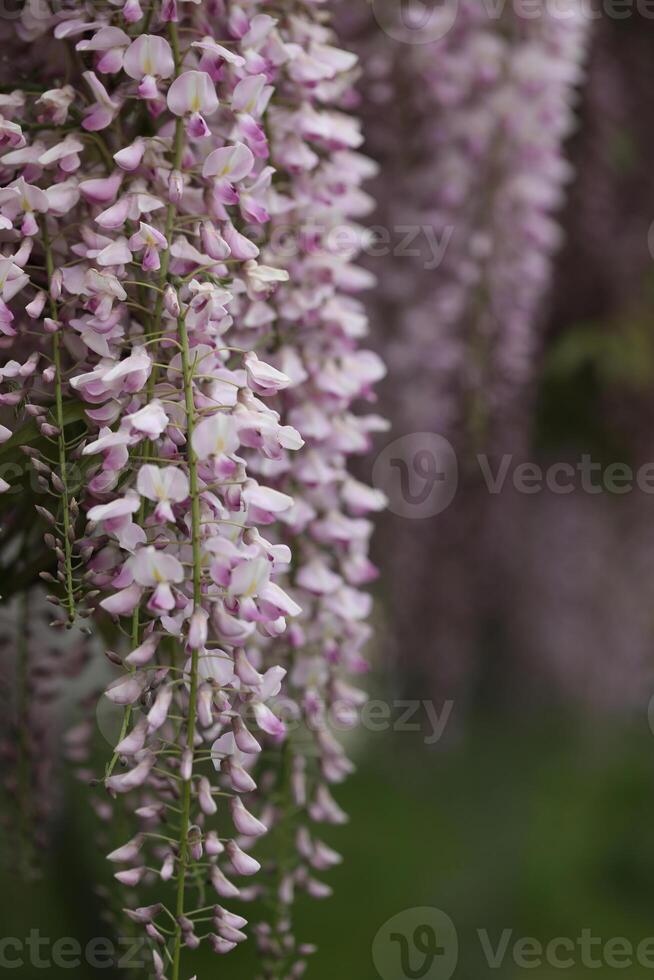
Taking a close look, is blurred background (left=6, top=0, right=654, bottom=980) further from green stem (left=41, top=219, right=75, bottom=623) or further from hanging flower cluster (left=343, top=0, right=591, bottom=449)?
green stem (left=41, top=219, right=75, bottom=623)

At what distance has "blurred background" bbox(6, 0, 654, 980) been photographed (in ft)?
5.51

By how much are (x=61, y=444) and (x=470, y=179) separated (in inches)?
42.1

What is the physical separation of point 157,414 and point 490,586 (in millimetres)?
2441

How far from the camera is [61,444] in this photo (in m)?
0.81

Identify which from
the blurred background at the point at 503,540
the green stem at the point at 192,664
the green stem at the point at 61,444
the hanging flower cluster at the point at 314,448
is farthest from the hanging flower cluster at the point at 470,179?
the green stem at the point at 192,664

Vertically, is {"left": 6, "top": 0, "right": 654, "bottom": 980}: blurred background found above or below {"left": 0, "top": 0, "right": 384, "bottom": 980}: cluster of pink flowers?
below

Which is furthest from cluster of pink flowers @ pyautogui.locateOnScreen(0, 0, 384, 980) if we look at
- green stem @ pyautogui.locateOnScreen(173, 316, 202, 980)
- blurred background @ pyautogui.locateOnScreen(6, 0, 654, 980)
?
blurred background @ pyautogui.locateOnScreen(6, 0, 654, 980)

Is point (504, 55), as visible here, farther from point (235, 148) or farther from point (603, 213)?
point (235, 148)

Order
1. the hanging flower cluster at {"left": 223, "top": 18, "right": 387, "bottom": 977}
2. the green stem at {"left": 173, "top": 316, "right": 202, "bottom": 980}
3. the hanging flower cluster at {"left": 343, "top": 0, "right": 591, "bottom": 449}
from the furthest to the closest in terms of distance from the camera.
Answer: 1. the hanging flower cluster at {"left": 343, "top": 0, "right": 591, "bottom": 449}
2. the hanging flower cluster at {"left": 223, "top": 18, "right": 387, "bottom": 977}
3. the green stem at {"left": 173, "top": 316, "right": 202, "bottom": 980}

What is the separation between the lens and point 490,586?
3113 millimetres

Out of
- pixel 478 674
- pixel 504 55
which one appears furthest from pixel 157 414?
pixel 478 674

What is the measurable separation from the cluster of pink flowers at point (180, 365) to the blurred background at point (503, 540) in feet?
1.56

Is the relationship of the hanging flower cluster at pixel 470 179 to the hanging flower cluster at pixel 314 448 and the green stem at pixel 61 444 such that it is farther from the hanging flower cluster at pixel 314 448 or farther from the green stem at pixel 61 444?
the green stem at pixel 61 444

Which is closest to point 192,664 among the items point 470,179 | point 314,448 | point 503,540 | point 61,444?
point 61,444
